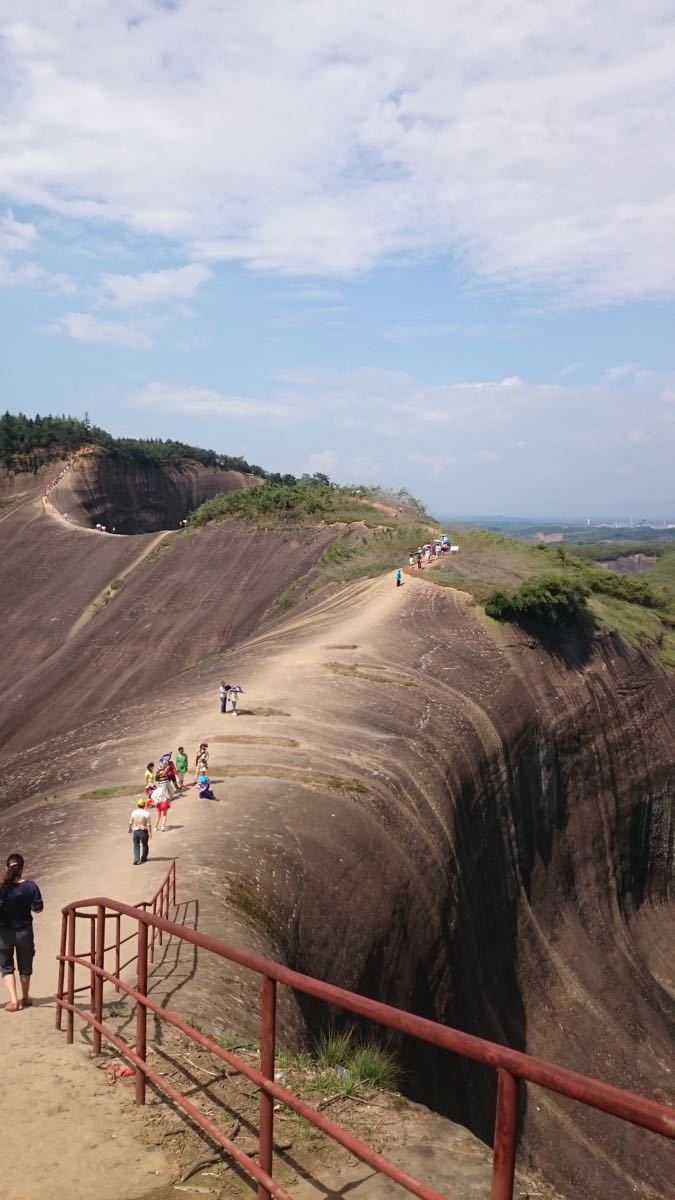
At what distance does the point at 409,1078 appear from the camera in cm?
1205

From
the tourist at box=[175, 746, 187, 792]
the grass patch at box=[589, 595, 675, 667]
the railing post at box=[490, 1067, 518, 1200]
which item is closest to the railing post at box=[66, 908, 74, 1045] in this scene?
the railing post at box=[490, 1067, 518, 1200]

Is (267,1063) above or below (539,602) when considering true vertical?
below

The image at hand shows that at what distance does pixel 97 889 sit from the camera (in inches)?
497

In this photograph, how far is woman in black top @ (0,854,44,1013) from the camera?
851 centimetres

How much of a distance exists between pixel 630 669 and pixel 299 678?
14800 millimetres

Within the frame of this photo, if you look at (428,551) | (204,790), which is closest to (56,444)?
(428,551)

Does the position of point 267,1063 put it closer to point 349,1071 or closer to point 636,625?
point 349,1071

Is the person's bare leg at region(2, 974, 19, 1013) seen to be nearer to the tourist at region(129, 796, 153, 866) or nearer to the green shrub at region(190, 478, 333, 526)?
the tourist at region(129, 796, 153, 866)

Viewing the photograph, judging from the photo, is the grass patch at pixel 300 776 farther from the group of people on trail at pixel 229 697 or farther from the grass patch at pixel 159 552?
the grass patch at pixel 159 552

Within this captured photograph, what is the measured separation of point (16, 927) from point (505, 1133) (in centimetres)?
660

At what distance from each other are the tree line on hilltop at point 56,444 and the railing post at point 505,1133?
277 feet

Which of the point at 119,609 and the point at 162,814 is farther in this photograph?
the point at 119,609

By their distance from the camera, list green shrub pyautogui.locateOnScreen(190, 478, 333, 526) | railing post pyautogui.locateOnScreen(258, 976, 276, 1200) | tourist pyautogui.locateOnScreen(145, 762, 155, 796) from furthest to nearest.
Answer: green shrub pyautogui.locateOnScreen(190, 478, 333, 526) < tourist pyautogui.locateOnScreen(145, 762, 155, 796) < railing post pyautogui.locateOnScreen(258, 976, 276, 1200)

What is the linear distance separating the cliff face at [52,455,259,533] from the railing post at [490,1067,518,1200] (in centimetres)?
7396
